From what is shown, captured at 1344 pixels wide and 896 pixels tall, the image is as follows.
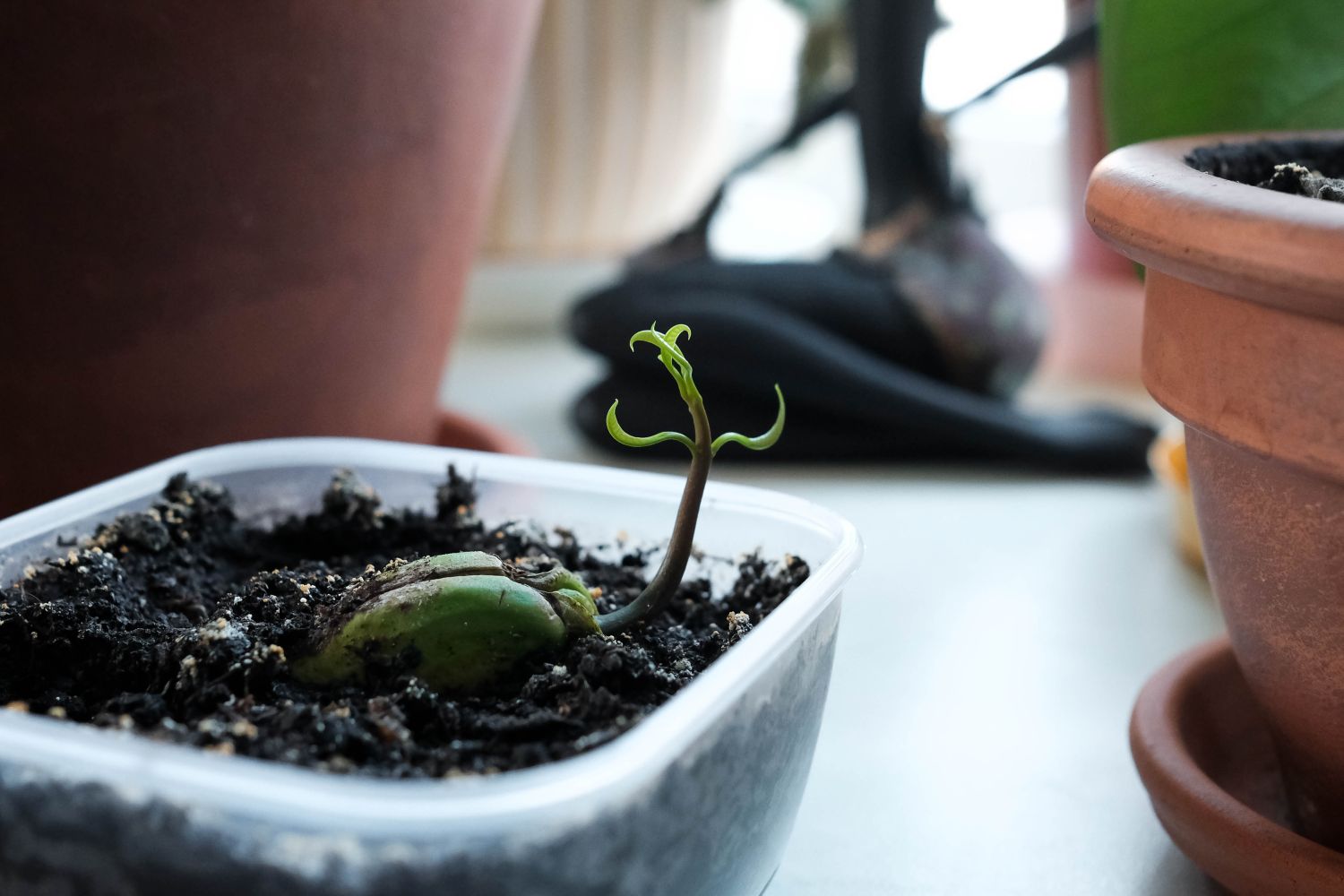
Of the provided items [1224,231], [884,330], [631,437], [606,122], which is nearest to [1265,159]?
[1224,231]

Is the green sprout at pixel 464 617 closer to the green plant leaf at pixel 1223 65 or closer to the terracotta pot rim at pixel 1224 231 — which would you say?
the terracotta pot rim at pixel 1224 231

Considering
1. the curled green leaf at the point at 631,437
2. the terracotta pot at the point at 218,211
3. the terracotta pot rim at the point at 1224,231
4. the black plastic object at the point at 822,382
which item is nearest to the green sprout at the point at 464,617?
the curled green leaf at the point at 631,437

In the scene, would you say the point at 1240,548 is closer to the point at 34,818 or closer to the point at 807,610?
the point at 807,610

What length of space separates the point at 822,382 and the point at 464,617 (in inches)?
25.3

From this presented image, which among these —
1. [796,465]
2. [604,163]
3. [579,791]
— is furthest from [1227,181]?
[604,163]

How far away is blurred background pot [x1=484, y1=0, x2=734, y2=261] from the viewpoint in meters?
1.26

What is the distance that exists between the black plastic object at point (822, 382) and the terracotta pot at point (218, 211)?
32 centimetres

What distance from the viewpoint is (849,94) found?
3.87 feet

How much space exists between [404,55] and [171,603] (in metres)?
0.32

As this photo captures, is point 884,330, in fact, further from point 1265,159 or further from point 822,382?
point 1265,159

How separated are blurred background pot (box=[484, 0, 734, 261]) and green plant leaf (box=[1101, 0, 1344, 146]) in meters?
0.74

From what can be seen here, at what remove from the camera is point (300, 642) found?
0.41 meters

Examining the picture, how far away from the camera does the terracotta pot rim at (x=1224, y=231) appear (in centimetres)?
35

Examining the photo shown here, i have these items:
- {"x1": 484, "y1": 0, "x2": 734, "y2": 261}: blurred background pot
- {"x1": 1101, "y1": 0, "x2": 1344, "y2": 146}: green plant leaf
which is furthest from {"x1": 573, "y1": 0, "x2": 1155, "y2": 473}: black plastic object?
{"x1": 1101, "y1": 0, "x2": 1344, "y2": 146}: green plant leaf
